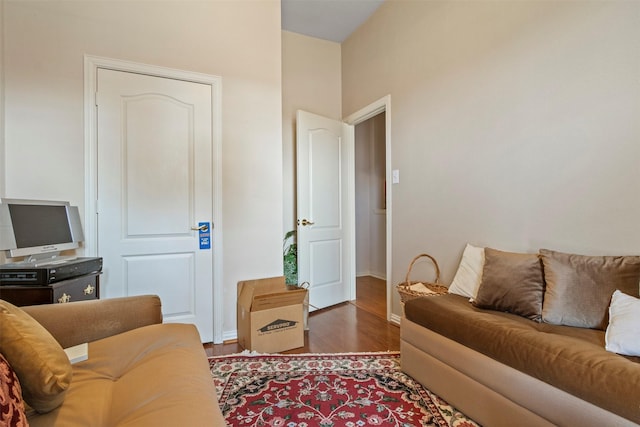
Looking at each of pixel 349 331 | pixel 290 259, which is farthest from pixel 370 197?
pixel 349 331

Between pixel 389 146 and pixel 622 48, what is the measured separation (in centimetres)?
173

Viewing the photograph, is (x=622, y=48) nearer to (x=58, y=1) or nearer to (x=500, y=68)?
(x=500, y=68)

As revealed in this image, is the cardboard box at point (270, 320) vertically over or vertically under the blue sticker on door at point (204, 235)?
under

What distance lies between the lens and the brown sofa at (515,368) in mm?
1042

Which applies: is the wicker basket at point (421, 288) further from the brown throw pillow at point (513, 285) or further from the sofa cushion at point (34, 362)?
the sofa cushion at point (34, 362)

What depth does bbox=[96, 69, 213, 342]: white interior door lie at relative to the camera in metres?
2.29

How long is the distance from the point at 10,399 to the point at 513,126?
2559 mm

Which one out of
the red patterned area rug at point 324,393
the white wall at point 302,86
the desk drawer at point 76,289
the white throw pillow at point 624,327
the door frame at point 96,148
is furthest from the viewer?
the white wall at point 302,86

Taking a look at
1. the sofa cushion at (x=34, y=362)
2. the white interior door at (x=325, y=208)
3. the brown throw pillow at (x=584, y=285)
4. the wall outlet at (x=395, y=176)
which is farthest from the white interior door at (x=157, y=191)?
the brown throw pillow at (x=584, y=285)

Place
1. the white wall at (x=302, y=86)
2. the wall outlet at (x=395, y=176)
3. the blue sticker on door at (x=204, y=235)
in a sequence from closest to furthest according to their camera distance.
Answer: the blue sticker on door at (x=204, y=235) → the wall outlet at (x=395, y=176) → the white wall at (x=302, y=86)

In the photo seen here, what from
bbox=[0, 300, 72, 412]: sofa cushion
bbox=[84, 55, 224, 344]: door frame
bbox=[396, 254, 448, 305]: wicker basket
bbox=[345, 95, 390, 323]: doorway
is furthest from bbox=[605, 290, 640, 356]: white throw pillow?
bbox=[345, 95, 390, 323]: doorway

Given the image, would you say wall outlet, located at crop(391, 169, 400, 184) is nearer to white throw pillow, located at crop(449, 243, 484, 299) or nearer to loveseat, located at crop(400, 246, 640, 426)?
white throw pillow, located at crop(449, 243, 484, 299)

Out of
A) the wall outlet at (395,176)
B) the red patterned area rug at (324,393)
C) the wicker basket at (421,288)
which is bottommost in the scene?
the red patterned area rug at (324,393)

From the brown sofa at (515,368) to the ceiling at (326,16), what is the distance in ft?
9.96
